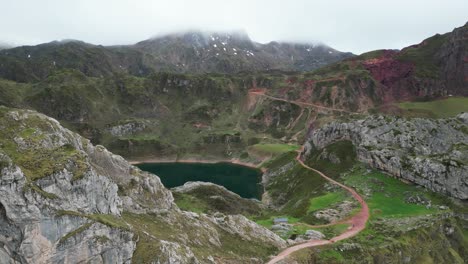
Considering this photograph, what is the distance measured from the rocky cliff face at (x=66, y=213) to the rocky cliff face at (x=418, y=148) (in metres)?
65.4

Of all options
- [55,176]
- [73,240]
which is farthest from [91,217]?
[55,176]

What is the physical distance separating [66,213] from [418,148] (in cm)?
10237

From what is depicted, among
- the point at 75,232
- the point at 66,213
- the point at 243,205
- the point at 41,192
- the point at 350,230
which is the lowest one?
the point at 243,205

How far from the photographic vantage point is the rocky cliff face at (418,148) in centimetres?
9619

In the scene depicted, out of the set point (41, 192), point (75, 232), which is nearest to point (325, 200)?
point (75, 232)

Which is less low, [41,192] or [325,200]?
[41,192]

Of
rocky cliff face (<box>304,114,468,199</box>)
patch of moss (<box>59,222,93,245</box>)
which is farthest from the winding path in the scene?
patch of moss (<box>59,222,93,245</box>)

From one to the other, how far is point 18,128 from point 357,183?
90.2m

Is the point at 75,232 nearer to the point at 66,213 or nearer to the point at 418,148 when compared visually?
the point at 66,213

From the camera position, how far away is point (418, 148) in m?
113

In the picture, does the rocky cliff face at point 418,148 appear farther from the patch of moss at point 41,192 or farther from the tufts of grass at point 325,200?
the patch of moss at point 41,192

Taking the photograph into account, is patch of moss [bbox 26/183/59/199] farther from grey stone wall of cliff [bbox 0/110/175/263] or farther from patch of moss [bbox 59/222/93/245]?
patch of moss [bbox 59/222/93/245]

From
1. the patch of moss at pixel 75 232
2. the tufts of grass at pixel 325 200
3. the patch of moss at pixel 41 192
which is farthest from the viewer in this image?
the tufts of grass at pixel 325 200

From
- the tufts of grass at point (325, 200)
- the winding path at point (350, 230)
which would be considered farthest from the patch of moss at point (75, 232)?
the tufts of grass at point (325, 200)
